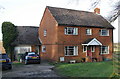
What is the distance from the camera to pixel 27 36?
2992 cm

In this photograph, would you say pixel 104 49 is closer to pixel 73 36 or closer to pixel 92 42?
pixel 92 42

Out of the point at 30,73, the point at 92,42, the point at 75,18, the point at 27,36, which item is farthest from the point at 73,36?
the point at 30,73

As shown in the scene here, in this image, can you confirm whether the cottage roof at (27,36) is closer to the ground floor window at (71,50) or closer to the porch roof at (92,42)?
the ground floor window at (71,50)

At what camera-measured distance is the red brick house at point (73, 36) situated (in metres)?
23.2

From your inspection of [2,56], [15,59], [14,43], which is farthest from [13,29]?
[2,56]

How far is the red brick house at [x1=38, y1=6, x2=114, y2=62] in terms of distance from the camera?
23234 millimetres

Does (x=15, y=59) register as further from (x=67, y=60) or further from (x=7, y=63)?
(x=7, y=63)

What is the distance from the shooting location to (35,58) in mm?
21219

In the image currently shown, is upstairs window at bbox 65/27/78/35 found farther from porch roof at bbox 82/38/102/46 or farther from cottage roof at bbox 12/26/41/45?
cottage roof at bbox 12/26/41/45

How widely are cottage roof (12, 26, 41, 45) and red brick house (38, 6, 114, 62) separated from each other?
5.46 feet

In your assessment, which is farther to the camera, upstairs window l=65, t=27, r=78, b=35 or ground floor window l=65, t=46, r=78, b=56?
upstairs window l=65, t=27, r=78, b=35

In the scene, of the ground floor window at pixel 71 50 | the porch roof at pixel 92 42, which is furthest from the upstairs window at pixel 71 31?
the porch roof at pixel 92 42

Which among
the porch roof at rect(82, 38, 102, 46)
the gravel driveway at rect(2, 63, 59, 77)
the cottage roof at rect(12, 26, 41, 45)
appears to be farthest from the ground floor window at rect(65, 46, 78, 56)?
the gravel driveway at rect(2, 63, 59, 77)

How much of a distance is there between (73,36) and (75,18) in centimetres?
353
